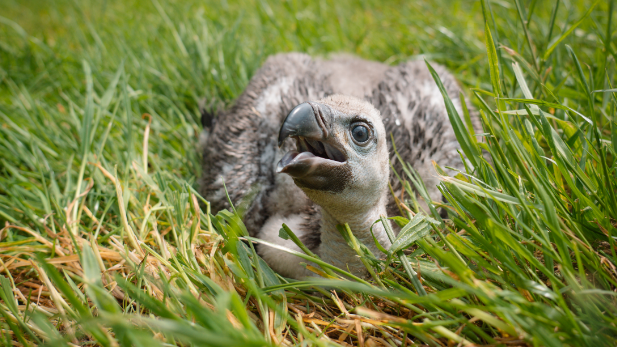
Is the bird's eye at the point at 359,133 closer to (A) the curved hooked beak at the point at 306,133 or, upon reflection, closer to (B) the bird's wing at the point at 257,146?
(A) the curved hooked beak at the point at 306,133

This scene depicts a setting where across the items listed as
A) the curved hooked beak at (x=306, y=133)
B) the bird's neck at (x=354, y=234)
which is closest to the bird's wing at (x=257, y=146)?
the bird's neck at (x=354, y=234)

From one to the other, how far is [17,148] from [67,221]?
102 cm

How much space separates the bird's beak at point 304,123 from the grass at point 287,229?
1.21 feet

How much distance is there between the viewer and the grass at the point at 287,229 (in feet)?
3.95

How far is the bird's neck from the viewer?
1700 mm

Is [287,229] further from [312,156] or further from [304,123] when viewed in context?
[304,123]

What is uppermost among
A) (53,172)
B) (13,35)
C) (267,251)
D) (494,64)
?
(13,35)

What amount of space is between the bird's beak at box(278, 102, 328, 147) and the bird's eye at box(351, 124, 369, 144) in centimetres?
15

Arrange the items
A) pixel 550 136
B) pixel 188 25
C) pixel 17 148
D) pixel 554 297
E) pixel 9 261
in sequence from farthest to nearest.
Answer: pixel 188 25 < pixel 17 148 < pixel 9 261 < pixel 550 136 < pixel 554 297

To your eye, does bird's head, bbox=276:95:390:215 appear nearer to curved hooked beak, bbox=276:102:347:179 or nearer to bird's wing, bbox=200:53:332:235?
curved hooked beak, bbox=276:102:347:179

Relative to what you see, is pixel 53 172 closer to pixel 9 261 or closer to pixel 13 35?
pixel 9 261

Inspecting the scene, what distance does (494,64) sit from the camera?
59.8 inches

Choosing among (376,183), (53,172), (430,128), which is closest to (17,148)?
(53,172)

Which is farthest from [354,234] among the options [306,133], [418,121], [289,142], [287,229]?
[418,121]
